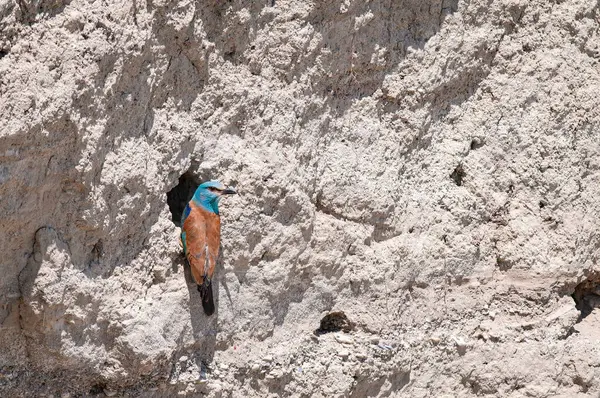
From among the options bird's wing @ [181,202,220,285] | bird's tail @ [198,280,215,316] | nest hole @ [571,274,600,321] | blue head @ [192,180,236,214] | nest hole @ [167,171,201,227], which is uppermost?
nest hole @ [167,171,201,227]

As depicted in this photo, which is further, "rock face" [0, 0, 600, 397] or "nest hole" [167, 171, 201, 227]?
"nest hole" [167, 171, 201, 227]

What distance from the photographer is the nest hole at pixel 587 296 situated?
406 centimetres

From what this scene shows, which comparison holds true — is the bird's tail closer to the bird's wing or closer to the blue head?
the bird's wing

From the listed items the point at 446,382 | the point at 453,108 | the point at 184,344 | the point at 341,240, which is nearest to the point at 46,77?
the point at 184,344

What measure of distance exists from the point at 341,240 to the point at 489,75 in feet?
2.91

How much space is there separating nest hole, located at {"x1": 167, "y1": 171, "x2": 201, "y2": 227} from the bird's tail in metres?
0.28

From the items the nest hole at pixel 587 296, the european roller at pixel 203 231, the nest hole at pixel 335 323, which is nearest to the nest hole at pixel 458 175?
the nest hole at pixel 335 323

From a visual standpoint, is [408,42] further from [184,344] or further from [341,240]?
[184,344]

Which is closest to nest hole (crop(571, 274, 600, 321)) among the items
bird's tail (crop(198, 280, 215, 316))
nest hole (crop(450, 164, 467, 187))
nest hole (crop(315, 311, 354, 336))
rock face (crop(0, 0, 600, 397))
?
rock face (crop(0, 0, 600, 397))

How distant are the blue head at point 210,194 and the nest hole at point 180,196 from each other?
0.15 m

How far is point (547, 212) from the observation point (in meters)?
3.77

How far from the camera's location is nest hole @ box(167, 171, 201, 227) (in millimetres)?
3180

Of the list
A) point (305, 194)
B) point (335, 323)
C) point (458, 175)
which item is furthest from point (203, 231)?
point (458, 175)

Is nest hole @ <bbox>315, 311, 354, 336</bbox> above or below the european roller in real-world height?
below
